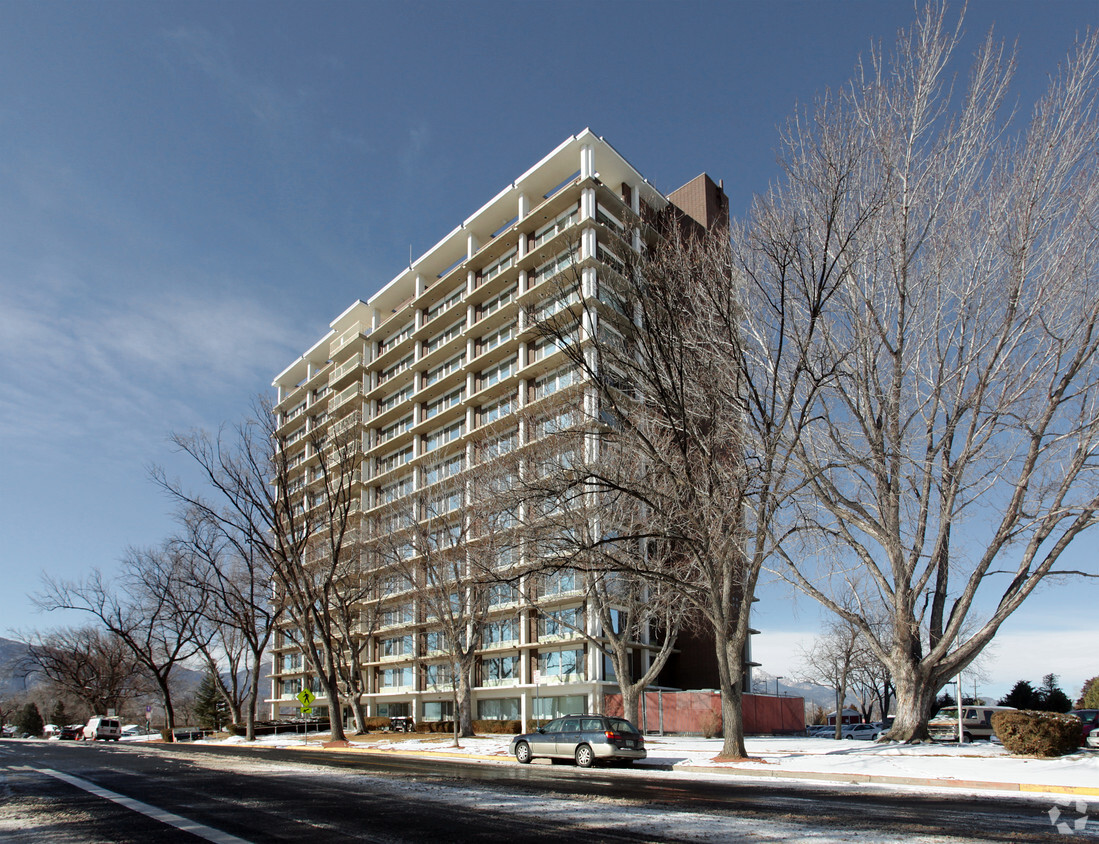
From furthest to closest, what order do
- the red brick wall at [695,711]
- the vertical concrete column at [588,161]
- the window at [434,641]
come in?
1. the window at [434,641]
2. the vertical concrete column at [588,161]
3. the red brick wall at [695,711]

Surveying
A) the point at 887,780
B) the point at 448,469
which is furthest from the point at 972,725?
the point at 448,469

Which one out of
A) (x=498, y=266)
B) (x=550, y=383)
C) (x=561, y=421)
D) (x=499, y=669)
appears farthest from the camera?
(x=498, y=266)

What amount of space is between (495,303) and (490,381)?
19.7 feet

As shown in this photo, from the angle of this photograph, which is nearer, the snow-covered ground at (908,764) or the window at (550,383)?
the snow-covered ground at (908,764)

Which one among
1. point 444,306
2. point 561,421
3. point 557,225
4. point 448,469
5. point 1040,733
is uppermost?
point 557,225

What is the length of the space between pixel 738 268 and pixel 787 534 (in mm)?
7901

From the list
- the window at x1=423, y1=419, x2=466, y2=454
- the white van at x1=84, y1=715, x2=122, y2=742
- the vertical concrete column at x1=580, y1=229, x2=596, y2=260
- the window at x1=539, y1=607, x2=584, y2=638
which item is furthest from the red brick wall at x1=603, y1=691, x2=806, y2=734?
the white van at x1=84, y1=715, x2=122, y2=742

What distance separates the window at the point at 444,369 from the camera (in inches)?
2418

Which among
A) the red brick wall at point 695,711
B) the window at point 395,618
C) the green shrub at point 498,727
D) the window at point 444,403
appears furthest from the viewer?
the window at point 444,403

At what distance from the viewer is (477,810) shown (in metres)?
10.6

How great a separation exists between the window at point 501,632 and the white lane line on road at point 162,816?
3359 cm

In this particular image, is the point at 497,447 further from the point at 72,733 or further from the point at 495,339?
the point at 72,733

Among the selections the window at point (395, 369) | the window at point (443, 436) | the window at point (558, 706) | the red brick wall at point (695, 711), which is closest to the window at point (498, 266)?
the window at point (443, 436)

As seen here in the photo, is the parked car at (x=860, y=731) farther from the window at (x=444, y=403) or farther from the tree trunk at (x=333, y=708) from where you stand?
the window at (x=444, y=403)
